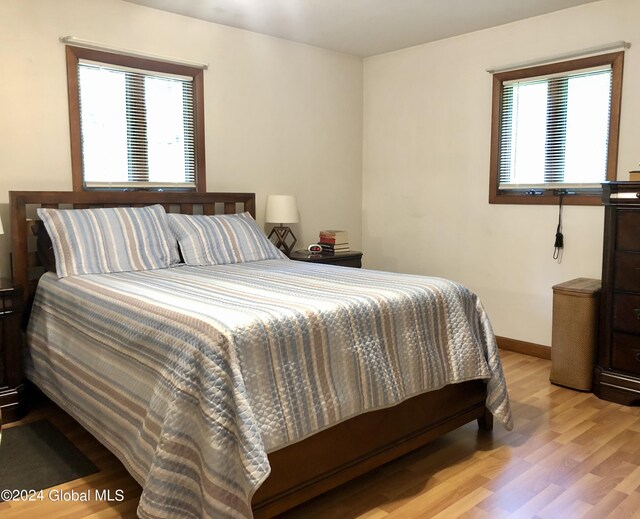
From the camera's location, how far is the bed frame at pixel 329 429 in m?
1.86

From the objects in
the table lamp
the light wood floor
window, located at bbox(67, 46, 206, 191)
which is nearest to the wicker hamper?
the light wood floor

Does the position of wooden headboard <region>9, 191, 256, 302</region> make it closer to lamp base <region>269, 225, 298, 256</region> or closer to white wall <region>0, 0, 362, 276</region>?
white wall <region>0, 0, 362, 276</region>

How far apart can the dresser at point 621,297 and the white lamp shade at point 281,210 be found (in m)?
2.07

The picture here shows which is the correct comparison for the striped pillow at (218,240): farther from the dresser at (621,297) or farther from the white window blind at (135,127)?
the dresser at (621,297)

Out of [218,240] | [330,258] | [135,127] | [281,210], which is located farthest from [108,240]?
[330,258]

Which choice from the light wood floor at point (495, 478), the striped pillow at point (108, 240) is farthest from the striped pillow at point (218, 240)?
the light wood floor at point (495, 478)

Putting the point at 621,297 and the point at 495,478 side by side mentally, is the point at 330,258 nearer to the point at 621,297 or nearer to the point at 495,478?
the point at 621,297

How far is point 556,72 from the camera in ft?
12.1

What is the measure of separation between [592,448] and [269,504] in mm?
1561

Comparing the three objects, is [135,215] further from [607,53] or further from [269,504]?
[607,53]

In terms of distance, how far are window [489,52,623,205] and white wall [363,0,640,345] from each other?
74 millimetres

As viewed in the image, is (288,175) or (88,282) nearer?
(88,282)

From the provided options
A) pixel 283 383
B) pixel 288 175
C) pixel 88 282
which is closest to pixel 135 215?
pixel 88 282

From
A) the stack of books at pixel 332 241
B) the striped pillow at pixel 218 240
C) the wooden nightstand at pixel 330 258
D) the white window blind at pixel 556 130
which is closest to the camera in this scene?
the striped pillow at pixel 218 240
